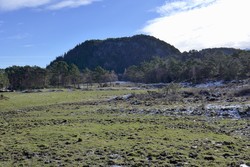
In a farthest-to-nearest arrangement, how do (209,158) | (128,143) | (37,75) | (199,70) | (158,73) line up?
(158,73)
(37,75)
(199,70)
(128,143)
(209,158)

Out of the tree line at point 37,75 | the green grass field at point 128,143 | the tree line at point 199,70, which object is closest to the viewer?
the green grass field at point 128,143

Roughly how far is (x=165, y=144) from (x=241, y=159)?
599cm

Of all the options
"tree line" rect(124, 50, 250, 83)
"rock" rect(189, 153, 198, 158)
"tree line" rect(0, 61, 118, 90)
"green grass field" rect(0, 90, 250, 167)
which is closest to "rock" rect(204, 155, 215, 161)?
"green grass field" rect(0, 90, 250, 167)

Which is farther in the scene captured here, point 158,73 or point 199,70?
point 158,73

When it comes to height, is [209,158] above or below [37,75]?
below

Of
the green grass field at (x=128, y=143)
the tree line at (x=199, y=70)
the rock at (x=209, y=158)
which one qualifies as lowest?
the rock at (x=209, y=158)

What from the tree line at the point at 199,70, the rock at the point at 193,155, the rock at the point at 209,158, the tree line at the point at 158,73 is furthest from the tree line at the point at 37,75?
the rock at the point at 209,158

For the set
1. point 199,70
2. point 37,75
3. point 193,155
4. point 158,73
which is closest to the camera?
point 193,155

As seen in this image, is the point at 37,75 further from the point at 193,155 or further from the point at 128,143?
the point at 193,155

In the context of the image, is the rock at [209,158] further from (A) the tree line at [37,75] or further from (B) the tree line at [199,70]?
(A) the tree line at [37,75]

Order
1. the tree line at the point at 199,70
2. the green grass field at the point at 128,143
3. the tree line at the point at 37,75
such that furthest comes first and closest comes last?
the tree line at the point at 37,75
the tree line at the point at 199,70
the green grass field at the point at 128,143

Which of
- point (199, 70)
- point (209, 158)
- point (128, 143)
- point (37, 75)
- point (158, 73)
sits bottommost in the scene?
point (209, 158)

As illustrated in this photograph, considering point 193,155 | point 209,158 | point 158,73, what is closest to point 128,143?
point 193,155

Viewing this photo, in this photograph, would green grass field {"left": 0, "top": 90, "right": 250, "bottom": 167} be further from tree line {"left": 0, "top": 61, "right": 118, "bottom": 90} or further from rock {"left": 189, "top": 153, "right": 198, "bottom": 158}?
tree line {"left": 0, "top": 61, "right": 118, "bottom": 90}
